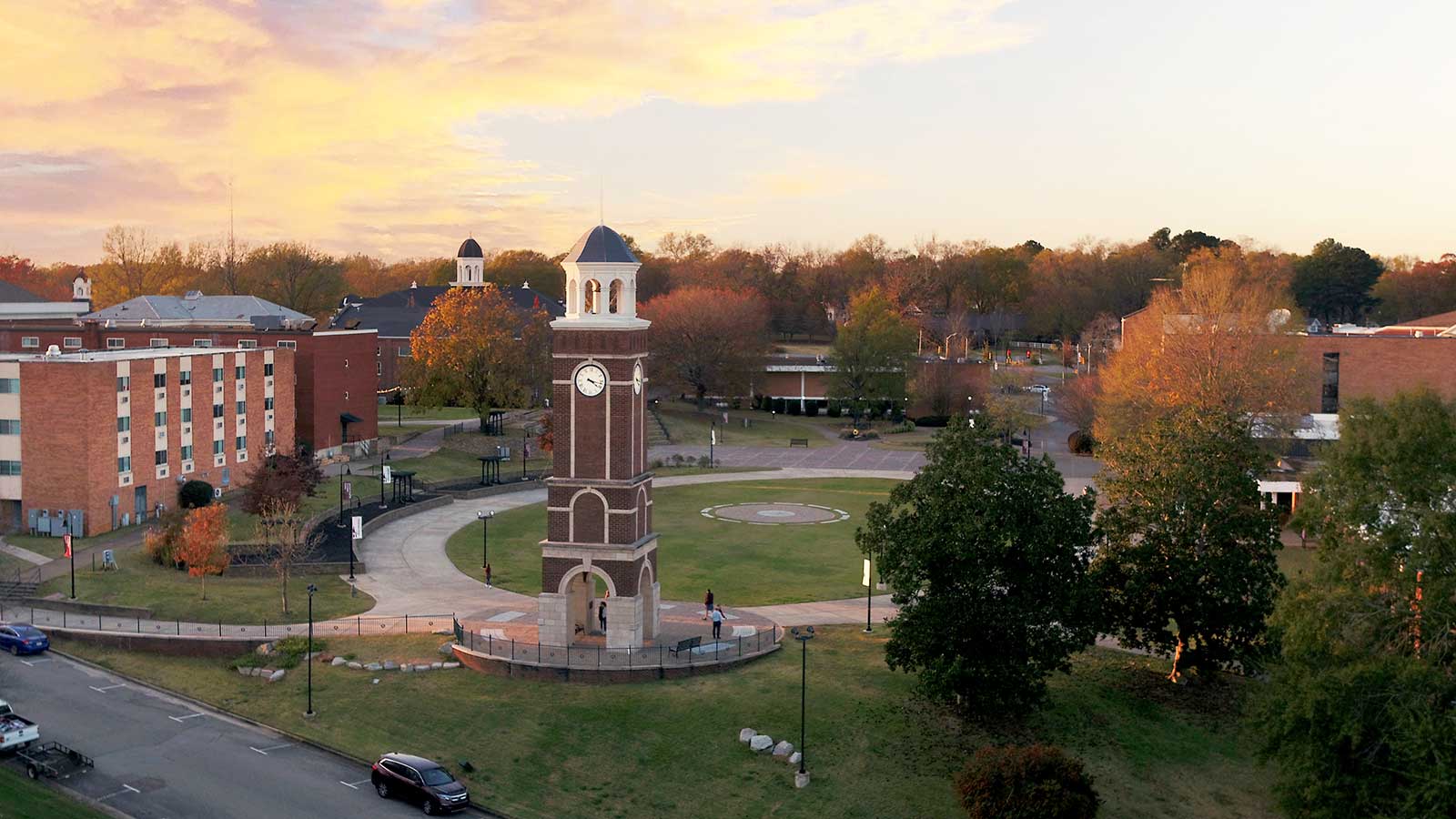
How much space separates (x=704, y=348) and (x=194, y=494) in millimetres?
57822

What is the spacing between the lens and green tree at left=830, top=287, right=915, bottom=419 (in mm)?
115562

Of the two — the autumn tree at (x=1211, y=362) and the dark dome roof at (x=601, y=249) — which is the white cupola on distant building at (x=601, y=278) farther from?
the autumn tree at (x=1211, y=362)

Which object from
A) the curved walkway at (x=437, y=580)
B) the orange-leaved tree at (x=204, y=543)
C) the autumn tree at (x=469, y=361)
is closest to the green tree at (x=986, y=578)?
the curved walkway at (x=437, y=580)

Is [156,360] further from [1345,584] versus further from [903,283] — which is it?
[903,283]

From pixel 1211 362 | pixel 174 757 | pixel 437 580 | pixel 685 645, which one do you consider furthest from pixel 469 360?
pixel 174 757

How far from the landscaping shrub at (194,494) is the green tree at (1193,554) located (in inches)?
1766

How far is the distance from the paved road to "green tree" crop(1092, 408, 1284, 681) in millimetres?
22899

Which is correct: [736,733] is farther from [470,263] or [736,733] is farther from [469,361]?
[470,263]

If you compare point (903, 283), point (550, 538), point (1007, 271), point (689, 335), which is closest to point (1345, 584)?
point (550, 538)

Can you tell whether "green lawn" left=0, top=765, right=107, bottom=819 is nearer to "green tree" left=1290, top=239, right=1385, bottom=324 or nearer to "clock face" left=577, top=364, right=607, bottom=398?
"clock face" left=577, top=364, right=607, bottom=398

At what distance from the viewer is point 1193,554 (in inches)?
1577

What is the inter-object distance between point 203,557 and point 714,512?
28.6 m

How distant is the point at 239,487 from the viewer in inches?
2724

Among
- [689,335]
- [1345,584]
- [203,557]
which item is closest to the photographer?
[1345,584]
